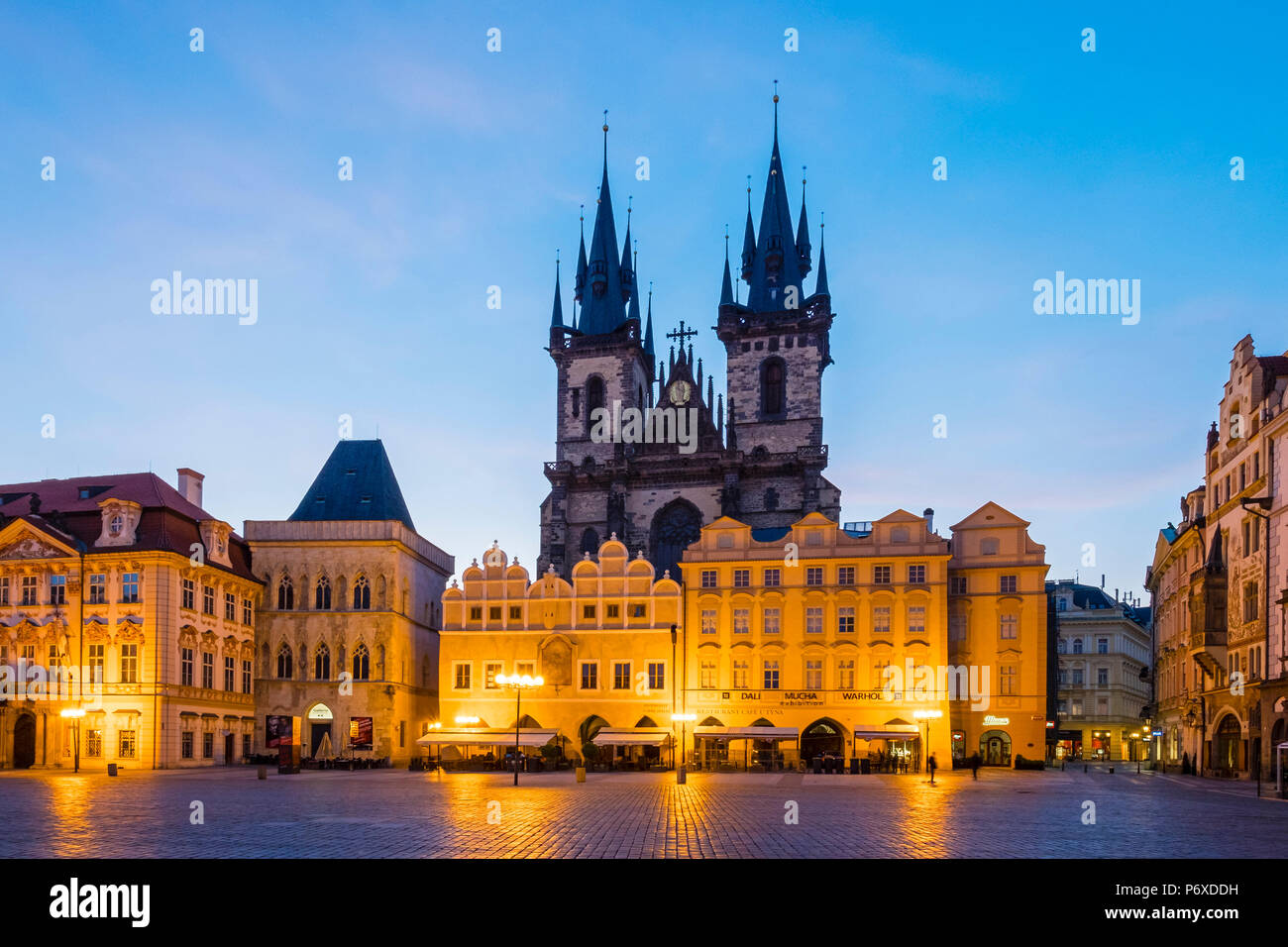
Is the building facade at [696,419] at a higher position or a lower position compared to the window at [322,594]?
higher

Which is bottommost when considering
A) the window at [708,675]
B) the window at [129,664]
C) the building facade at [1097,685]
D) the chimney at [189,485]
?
the building facade at [1097,685]

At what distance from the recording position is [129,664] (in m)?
56.2

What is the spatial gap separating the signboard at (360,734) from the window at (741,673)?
63.4ft

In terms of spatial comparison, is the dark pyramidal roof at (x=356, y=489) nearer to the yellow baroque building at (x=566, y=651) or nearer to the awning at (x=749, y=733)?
the yellow baroque building at (x=566, y=651)

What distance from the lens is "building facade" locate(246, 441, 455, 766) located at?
2505 inches

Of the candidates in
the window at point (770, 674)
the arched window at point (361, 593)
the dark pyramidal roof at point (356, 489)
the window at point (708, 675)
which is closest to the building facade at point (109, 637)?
the arched window at point (361, 593)

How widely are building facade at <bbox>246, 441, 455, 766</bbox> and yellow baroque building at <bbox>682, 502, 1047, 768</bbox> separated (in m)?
15.8

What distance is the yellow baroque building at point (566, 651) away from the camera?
61344mm

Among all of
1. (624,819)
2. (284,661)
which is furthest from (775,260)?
(624,819)

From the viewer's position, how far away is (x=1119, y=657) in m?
101

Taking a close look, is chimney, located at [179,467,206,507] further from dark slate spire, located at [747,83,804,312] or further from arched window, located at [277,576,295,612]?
dark slate spire, located at [747,83,804,312]

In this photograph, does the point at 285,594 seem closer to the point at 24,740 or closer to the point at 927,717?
the point at 24,740
